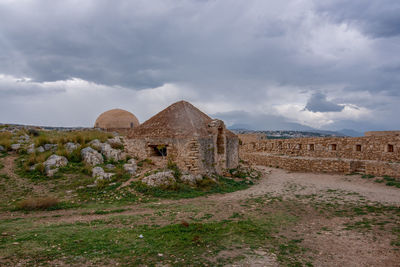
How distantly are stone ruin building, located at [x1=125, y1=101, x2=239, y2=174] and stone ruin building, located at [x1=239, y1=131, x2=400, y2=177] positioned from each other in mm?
5718

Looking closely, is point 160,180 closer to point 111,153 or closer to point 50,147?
point 111,153

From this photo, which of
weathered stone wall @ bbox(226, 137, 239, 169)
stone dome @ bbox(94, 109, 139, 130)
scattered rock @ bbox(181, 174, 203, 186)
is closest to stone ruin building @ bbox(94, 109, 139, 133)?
stone dome @ bbox(94, 109, 139, 130)

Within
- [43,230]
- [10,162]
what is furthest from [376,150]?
[10,162]

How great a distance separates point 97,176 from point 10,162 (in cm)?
509

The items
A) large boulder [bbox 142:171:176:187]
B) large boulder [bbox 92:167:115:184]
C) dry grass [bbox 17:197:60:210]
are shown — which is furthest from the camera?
large boulder [bbox 92:167:115:184]

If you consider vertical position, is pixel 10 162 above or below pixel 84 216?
above

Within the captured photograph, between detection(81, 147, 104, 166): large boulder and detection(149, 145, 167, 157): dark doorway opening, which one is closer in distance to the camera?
detection(81, 147, 104, 166): large boulder

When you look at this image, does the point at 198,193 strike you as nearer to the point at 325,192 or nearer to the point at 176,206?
the point at 176,206

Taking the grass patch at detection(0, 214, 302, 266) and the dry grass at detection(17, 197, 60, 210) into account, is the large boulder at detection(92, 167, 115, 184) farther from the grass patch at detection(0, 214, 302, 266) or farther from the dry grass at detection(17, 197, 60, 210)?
the grass patch at detection(0, 214, 302, 266)

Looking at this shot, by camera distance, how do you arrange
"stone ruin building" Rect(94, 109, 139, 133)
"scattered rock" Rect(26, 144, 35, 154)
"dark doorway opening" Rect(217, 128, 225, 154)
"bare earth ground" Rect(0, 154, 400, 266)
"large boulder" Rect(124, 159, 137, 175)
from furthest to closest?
"stone ruin building" Rect(94, 109, 139, 133) → "dark doorway opening" Rect(217, 128, 225, 154) → "scattered rock" Rect(26, 144, 35, 154) → "large boulder" Rect(124, 159, 137, 175) → "bare earth ground" Rect(0, 154, 400, 266)

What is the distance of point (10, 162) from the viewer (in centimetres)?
1188

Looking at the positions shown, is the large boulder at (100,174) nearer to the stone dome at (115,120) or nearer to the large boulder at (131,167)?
the large boulder at (131,167)

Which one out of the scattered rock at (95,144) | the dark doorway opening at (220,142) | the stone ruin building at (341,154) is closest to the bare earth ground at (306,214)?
the stone ruin building at (341,154)

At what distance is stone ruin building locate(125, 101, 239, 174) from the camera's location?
475 inches
